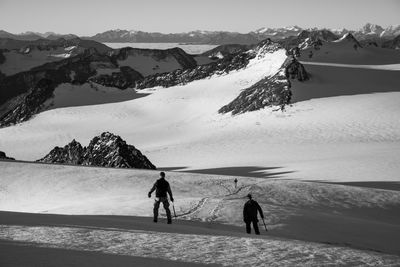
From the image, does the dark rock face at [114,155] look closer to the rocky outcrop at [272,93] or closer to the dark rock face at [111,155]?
the dark rock face at [111,155]

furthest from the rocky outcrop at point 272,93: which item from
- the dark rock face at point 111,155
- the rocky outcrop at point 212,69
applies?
the dark rock face at point 111,155

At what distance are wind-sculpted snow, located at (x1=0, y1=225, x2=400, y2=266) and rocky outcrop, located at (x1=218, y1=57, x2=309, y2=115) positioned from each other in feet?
189

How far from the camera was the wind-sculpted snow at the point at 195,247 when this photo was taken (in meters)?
11.4

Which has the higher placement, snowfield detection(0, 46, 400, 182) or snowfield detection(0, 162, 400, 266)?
snowfield detection(0, 46, 400, 182)

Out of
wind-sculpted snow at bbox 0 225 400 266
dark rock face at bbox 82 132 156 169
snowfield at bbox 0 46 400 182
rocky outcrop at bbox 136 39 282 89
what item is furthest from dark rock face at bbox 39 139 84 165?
rocky outcrop at bbox 136 39 282 89

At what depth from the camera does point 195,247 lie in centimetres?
1234

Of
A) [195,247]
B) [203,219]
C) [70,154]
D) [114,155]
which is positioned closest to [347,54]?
[70,154]

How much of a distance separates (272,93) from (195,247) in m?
63.9

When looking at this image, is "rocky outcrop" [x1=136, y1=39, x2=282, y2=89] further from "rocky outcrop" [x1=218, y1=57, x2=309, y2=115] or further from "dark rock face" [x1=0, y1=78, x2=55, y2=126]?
"rocky outcrop" [x1=218, y1=57, x2=309, y2=115]

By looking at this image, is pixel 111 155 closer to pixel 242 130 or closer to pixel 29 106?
pixel 242 130

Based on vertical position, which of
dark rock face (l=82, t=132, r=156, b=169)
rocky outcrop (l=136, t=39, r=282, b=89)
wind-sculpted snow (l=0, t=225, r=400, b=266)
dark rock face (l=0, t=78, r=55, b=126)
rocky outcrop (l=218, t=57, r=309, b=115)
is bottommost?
wind-sculpted snow (l=0, t=225, r=400, b=266)

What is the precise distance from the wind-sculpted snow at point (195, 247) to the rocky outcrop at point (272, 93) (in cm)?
5753

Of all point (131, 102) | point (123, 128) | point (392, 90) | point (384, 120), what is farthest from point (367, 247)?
point (131, 102)

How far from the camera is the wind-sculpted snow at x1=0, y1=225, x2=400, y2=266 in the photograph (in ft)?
37.6
